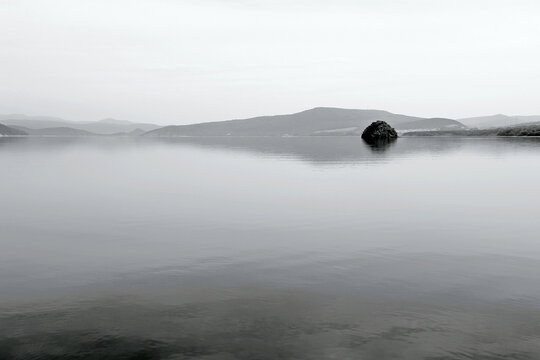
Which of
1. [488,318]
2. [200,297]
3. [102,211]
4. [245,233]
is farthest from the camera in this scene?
[102,211]

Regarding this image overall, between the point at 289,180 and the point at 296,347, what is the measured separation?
1312 inches

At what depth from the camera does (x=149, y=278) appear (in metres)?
13.3

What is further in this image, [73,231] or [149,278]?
[73,231]

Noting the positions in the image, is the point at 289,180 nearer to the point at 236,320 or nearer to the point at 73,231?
the point at 73,231

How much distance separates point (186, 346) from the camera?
908 centimetres

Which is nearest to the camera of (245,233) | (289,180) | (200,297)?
(200,297)

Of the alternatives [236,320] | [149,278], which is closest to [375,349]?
[236,320]

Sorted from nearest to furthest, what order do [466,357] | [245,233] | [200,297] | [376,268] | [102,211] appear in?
[466,357] → [200,297] → [376,268] → [245,233] → [102,211]

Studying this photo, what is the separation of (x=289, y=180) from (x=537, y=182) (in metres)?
24.8

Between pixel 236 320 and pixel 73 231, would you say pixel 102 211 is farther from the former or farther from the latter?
pixel 236 320

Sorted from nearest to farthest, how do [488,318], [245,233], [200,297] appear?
[488,318], [200,297], [245,233]

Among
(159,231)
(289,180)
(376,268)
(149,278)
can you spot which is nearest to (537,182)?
(289,180)

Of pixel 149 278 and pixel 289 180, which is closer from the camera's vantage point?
pixel 149 278

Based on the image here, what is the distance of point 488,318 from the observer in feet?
33.6
